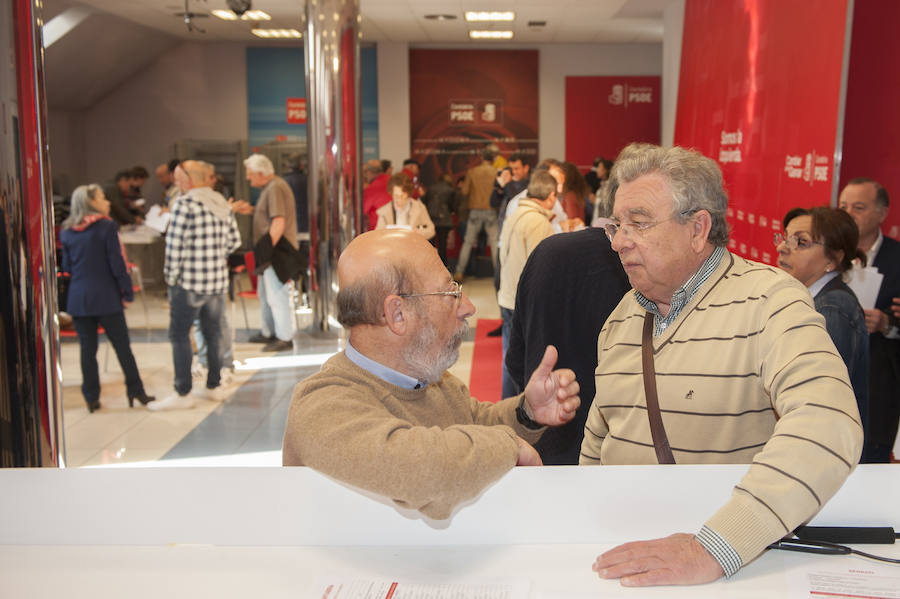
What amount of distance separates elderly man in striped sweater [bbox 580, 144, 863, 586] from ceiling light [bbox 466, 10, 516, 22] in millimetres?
11027

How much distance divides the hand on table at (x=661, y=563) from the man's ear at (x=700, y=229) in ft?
2.35

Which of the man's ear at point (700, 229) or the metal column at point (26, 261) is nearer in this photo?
the man's ear at point (700, 229)

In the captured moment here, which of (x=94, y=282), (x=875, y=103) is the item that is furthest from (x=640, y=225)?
(x=94, y=282)

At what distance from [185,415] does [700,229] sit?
15.6ft

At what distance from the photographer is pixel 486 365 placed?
722cm

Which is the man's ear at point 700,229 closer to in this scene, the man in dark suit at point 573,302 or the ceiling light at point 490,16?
the man in dark suit at point 573,302

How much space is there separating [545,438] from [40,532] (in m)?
1.61

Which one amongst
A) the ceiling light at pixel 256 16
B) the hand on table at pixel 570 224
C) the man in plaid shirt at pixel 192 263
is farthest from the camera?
the ceiling light at pixel 256 16

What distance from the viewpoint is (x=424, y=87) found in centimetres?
1558

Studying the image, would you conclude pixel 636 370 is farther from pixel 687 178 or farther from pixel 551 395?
pixel 687 178

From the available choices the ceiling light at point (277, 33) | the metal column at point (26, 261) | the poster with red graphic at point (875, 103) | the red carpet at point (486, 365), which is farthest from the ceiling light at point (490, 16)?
the metal column at point (26, 261)

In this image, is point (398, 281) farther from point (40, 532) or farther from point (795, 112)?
point (795, 112)

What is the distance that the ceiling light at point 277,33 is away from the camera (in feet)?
46.7

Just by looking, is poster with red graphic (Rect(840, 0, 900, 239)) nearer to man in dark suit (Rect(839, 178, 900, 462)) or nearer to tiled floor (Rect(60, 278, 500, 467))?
man in dark suit (Rect(839, 178, 900, 462))
